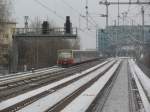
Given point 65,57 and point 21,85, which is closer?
point 21,85

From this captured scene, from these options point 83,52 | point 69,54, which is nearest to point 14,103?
point 69,54

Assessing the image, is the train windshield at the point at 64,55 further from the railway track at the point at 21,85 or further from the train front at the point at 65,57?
the railway track at the point at 21,85

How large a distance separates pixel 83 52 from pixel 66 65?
6.54m

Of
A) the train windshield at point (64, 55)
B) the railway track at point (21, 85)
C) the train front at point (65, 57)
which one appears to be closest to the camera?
the railway track at point (21, 85)

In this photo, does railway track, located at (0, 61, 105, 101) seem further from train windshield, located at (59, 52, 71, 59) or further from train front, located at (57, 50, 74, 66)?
train front, located at (57, 50, 74, 66)

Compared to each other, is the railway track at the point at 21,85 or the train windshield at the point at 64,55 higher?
the train windshield at the point at 64,55

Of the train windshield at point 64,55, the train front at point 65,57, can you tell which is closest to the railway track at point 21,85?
the train windshield at point 64,55

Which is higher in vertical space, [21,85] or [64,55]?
[64,55]

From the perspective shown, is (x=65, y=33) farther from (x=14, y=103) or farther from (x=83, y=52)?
(x=14, y=103)

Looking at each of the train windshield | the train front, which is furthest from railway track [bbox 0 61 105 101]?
the train front

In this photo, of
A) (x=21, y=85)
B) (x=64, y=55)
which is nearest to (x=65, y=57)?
(x=64, y=55)

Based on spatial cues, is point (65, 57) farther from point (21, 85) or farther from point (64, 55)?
point (21, 85)

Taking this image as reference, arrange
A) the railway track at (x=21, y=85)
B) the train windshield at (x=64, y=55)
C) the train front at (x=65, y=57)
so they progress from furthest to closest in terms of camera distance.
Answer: the train front at (x=65, y=57) < the train windshield at (x=64, y=55) < the railway track at (x=21, y=85)

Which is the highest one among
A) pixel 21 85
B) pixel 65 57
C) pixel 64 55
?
pixel 64 55
